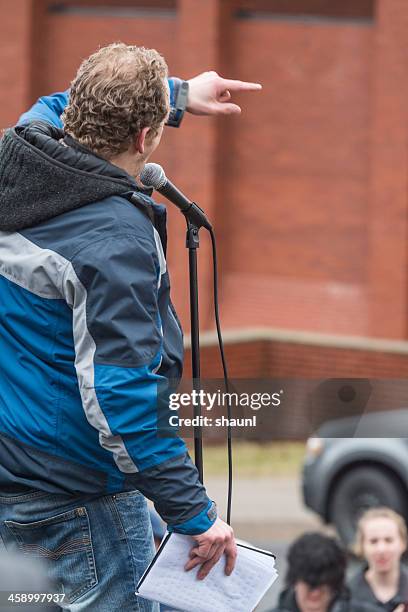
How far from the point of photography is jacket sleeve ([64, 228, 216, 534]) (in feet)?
8.22

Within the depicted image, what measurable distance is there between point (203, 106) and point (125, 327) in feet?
3.41

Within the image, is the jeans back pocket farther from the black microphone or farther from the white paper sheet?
the black microphone

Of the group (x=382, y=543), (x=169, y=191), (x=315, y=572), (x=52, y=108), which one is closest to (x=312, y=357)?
(x=382, y=543)

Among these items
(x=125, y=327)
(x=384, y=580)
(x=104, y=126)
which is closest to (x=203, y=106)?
(x=104, y=126)

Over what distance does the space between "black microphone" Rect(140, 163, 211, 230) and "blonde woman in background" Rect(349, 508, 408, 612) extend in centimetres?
227

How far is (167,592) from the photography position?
2.71m

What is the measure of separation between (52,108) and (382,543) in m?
2.66

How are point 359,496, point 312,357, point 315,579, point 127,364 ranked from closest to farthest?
point 127,364
point 315,579
point 359,496
point 312,357

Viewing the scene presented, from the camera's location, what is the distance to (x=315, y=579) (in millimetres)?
4703

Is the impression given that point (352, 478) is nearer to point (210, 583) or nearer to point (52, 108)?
point (52, 108)

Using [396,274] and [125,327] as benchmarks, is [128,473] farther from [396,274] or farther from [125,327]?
[396,274]

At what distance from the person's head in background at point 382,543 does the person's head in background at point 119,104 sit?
2.84 meters

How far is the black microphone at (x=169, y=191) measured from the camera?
286 centimetres

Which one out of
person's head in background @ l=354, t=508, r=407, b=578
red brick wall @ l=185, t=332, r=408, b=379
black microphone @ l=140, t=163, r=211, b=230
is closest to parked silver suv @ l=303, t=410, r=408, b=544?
person's head in background @ l=354, t=508, r=407, b=578
